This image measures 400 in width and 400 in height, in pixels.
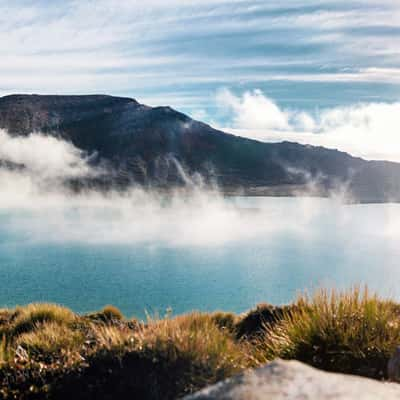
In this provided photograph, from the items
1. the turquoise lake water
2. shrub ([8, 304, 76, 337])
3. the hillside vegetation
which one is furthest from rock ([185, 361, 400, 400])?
the turquoise lake water

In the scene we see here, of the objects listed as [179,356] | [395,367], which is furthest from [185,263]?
[395,367]

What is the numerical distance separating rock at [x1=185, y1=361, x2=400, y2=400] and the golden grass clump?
9.78 ft

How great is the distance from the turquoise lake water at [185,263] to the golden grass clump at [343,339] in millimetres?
12021

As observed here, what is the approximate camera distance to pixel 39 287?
166 feet

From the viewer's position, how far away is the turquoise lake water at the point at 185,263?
47.7m

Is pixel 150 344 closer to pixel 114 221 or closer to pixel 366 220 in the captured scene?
pixel 114 221

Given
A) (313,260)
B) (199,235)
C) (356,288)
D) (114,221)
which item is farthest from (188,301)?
(114,221)

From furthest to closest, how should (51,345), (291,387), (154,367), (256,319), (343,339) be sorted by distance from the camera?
1. (256,319)
2. (51,345)
3. (343,339)
4. (154,367)
5. (291,387)

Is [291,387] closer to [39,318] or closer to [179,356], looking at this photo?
[179,356]

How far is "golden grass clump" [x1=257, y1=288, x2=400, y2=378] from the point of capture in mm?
6902

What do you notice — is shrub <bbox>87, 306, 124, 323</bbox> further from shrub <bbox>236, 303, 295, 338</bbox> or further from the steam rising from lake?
the steam rising from lake

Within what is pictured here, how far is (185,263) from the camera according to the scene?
6638cm

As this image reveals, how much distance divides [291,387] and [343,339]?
12.7 feet

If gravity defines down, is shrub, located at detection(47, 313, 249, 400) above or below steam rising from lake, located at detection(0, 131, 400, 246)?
above
